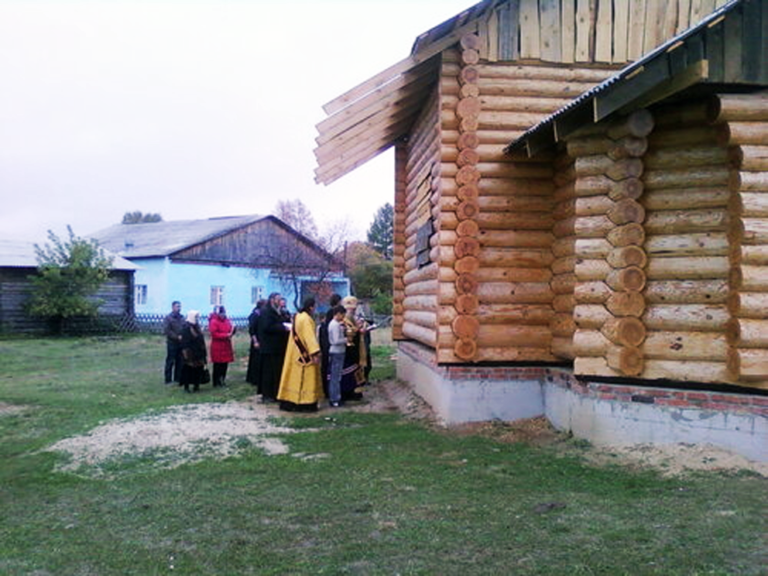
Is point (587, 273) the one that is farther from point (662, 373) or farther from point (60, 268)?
point (60, 268)

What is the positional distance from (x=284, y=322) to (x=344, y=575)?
25.7ft

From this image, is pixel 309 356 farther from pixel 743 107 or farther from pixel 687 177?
pixel 743 107

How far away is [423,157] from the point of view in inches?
456

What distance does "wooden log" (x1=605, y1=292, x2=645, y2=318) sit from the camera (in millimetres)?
7258

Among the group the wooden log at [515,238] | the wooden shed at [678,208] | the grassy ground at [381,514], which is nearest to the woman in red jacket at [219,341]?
the grassy ground at [381,514]

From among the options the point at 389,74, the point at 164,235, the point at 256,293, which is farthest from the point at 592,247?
the point at 164,235

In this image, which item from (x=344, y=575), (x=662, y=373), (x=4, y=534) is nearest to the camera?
(x=344, y=575)

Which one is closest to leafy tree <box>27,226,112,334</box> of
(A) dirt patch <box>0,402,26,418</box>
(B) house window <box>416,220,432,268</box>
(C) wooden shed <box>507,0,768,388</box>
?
(A) dirt patch <box>0,402,26,418</box>

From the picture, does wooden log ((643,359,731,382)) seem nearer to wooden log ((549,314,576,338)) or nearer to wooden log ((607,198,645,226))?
wooden log ((549,314,576,338))

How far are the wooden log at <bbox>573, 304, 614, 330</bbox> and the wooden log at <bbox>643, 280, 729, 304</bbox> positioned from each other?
44 centimetres

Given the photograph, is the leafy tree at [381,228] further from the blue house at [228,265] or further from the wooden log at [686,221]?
the wooden log at [686,221]

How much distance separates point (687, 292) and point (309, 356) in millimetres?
5609

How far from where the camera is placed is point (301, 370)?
10.7 meters

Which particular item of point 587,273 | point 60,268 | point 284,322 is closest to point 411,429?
point 587,273
